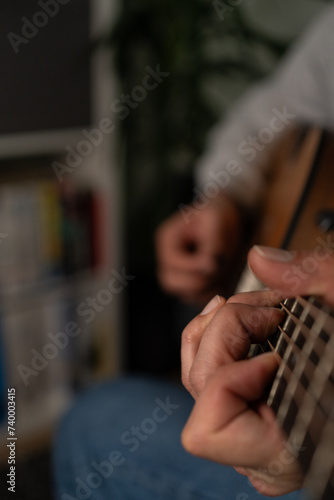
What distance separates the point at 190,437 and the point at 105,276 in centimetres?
93

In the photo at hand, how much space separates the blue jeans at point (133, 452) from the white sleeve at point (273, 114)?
372 millimetres

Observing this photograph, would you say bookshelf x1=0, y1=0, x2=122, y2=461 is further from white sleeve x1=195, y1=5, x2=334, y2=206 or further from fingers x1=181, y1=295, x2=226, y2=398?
fingers x1=181, y1=295, x2=226, y2=398

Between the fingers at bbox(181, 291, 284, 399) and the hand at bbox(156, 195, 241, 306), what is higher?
the fingers at bbox(181, 291, 284, 399)

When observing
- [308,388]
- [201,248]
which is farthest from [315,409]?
[201,248]

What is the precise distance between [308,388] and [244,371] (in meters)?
0.04

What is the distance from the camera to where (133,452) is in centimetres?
54

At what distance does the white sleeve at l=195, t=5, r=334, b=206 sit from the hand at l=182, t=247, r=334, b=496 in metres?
0.50

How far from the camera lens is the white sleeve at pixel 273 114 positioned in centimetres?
76

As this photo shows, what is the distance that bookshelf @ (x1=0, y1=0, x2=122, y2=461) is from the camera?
95cm

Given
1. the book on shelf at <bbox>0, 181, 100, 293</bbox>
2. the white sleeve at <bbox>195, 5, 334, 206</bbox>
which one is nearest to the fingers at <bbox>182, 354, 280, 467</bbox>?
the white sleeve at <bbox>195, 5, 334, 206</bbox>

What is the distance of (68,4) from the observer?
926mm

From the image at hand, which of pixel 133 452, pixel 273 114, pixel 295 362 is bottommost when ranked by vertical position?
pixel 133 452

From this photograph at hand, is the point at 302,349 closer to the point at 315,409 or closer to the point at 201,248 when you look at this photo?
the point at 315,409

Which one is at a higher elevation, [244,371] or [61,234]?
[244,371]
